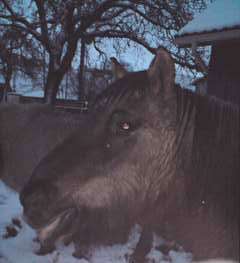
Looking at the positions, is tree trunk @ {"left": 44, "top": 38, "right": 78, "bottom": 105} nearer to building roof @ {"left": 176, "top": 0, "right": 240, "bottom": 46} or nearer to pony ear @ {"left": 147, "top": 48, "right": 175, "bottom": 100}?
building roof @ {"left": 176, "top": 0, "right": 240, "bottom": 46}

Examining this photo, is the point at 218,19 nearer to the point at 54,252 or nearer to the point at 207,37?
the point at 207,37

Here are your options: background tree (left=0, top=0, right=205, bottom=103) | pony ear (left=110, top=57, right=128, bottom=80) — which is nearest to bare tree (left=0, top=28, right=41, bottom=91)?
background tree (left=0, top=0, right=205, bottom=103)

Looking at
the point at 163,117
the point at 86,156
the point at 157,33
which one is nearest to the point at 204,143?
the point at 163,117

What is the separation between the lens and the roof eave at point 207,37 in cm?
479

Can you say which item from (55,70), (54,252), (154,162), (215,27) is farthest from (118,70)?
(55,70)

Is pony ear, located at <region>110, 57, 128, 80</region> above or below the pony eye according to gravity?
above

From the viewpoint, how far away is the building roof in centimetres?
480

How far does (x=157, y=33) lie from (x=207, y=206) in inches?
451

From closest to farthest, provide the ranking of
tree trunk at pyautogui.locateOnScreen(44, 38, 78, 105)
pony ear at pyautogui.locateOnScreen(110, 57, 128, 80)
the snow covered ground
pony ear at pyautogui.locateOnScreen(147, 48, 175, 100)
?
pony ear at pyautogui.locateOnScreen(147, 48, 175, 100), pony ear at pyautogui.locateOnScreen(110, 57, 128, 80), the snow covered ground, tree trunk at pyautogui.locateOnScreen(44, 38, 78, 105)

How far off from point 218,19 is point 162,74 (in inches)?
164

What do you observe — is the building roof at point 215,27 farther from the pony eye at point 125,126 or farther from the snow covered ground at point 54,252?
the pony eye at point 125,126

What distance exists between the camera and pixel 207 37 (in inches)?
203

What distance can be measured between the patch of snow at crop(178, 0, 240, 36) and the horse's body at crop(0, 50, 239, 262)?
3627 mm

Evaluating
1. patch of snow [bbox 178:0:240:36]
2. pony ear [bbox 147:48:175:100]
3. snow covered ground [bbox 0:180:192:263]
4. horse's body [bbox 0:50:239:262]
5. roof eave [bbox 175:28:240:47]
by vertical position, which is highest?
patch of snow [bbox 178:0:240:36]
